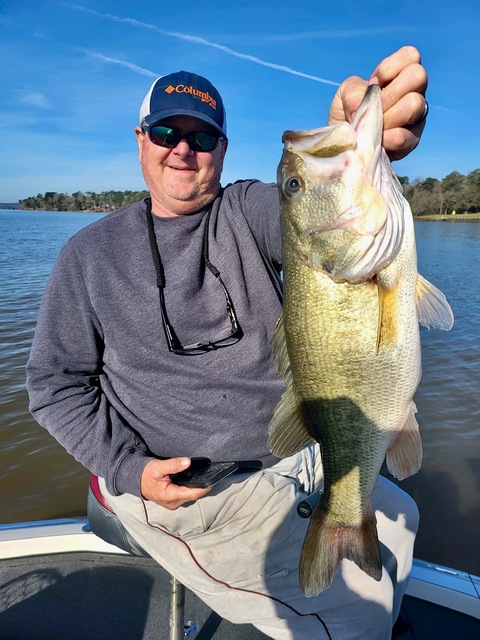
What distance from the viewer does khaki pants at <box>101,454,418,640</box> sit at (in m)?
2.13

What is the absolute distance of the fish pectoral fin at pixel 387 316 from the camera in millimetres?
1691

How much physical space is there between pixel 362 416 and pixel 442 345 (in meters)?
9.47

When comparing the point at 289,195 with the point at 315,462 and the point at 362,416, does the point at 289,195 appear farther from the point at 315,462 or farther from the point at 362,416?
the point at 315,462

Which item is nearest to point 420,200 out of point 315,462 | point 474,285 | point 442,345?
point 474,285

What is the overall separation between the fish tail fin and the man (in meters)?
0.33

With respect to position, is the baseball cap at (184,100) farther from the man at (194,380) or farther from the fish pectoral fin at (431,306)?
the fish pectoral fin at (431,306)

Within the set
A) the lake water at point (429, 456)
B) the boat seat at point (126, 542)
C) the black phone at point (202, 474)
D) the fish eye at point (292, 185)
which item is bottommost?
the lake water at point (429, 456)

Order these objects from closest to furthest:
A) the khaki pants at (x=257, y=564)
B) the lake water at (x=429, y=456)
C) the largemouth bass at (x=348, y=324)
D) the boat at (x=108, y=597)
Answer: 1. the largemouth bass at (x=348, y=324)
2. the khaki pants at (x=257, y=564)
3. the boat at (x=108, y=597)
4. the lake water at (x=429, y=456)

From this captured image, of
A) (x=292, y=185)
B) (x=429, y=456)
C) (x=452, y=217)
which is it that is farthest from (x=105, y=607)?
(x=452, y=217)

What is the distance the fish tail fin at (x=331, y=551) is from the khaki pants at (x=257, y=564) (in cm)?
33

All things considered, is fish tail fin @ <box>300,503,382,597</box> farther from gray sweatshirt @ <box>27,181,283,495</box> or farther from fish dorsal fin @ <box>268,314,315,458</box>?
gray sweatshirt @ <box>27,181,283,495</box>

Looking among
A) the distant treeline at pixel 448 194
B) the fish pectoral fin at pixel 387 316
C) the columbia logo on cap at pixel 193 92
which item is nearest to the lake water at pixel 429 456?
the fish pectoral fin at pixel 387 316

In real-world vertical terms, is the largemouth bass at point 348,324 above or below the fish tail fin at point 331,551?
above

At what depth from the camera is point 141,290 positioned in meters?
2.41
